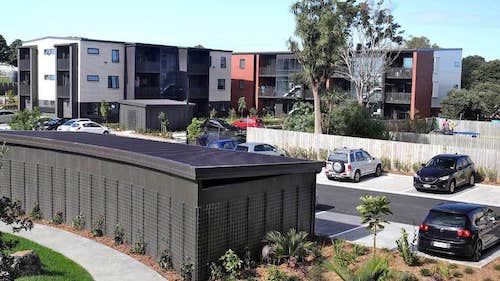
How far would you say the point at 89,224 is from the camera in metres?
17.8

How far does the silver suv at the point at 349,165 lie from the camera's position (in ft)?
94.3

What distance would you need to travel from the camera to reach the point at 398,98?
62781mm

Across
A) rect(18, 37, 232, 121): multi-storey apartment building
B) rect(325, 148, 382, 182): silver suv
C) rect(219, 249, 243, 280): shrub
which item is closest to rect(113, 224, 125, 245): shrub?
rect(219, 249, 243, 280): shrub

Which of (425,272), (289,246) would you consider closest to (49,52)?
(289,246)

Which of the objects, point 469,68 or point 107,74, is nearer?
point 107,74

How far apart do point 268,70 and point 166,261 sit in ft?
197

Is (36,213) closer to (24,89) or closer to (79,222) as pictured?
(79,222)

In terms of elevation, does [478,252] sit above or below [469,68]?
below

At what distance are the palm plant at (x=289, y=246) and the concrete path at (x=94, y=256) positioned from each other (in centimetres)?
281

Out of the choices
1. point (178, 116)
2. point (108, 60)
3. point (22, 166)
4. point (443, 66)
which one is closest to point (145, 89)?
point (108, 60)

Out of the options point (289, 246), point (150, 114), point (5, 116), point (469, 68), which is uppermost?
point (469, 68)

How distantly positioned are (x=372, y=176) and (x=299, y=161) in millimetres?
15652

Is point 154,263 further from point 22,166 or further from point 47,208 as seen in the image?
point 22,166

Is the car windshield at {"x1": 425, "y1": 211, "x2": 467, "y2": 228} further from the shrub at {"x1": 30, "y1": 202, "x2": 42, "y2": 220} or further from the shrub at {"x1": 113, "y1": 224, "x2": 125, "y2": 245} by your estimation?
the shrub at {"x1": 30, "y1": 202, "x2": 42, "y2": 220}
